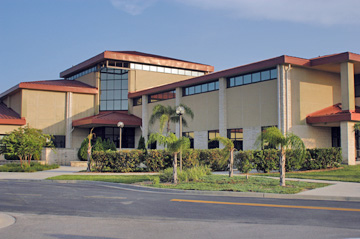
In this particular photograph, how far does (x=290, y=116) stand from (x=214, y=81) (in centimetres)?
905

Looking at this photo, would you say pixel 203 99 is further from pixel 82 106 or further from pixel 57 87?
pixel 57 87

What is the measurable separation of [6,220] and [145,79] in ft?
120

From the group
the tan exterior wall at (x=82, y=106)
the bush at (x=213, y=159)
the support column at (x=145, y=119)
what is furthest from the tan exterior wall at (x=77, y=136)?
the bush at (x=213, y=159)

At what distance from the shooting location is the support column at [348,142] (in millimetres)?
26203

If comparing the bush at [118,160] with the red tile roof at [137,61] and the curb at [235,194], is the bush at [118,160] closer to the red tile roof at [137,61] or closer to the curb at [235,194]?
the curb at [235,194]

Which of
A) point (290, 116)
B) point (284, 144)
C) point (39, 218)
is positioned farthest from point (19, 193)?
point (290, 116)

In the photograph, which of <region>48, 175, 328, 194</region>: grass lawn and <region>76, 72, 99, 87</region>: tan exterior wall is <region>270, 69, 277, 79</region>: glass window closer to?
<region>48, 175, 328, 194</region>: grass lawn

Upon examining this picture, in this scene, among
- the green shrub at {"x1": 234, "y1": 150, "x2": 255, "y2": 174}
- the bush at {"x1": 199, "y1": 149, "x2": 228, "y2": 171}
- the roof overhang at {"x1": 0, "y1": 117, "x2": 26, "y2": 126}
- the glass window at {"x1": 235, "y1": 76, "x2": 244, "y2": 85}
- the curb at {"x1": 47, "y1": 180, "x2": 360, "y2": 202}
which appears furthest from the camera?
the roof overhang at {"x1": 0, "y1": 117, "x2": 26, "y2": 126}

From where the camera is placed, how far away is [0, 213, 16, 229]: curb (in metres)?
9.12

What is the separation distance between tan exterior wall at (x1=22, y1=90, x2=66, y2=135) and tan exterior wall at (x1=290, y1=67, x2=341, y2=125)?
26.2m

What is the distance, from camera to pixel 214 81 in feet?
115

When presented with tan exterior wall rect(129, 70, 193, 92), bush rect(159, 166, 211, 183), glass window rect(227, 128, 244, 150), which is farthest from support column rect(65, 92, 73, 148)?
bush rect(159, 166, 211, 183)

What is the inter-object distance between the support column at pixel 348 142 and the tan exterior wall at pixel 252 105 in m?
4.66

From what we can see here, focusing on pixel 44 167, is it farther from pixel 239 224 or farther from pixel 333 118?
pixel 239 224
